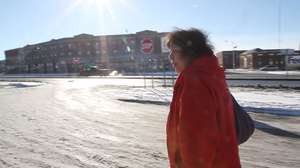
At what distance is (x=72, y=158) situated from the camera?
877 centimetres

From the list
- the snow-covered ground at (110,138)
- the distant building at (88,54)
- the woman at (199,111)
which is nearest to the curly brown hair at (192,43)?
the woman at (199,111)

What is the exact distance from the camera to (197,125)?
2.68 meters

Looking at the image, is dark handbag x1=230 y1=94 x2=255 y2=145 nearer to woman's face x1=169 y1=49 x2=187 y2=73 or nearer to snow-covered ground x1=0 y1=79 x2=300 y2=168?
woman's face x1=169 y1=49 x2=187 y2=73

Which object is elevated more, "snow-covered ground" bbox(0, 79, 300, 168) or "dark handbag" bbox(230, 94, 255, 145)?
"dark handbag" bbox(230, 94, 255, 145)

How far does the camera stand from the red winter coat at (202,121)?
269cm

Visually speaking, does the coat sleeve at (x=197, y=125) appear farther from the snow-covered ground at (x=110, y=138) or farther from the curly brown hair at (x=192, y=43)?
the snow-covered ground at (x=110, y=138)

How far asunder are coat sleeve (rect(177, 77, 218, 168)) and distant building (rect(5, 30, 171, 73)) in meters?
102

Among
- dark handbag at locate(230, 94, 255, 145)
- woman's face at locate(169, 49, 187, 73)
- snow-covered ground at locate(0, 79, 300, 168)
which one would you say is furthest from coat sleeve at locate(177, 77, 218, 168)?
snow-covered ground at locate(0, 79, 300, 168)

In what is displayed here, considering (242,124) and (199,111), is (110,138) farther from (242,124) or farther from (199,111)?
(199,111)

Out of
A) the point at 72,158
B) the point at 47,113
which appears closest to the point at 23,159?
the point at 72,158

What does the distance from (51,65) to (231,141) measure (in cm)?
14042

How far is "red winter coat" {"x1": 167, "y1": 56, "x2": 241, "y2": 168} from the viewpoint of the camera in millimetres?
2693

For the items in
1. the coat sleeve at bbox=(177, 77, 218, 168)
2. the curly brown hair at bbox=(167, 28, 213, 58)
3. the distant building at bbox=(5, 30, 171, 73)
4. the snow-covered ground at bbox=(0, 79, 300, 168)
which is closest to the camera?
the coat sleeve at bbox=(177, 77, 218, 168)

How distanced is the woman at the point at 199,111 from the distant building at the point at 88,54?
335 ft
